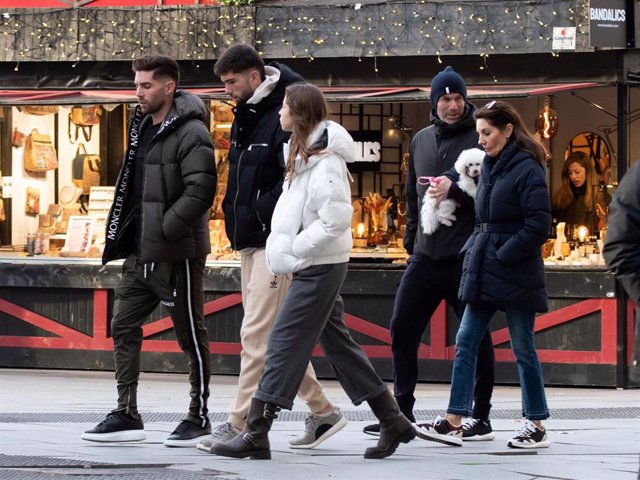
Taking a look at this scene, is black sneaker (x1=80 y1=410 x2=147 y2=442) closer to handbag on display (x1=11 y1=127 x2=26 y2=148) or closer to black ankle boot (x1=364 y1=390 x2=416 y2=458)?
black ankle boot (x1=364 y1=390 x2=416 y2=458)

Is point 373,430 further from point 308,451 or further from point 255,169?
point 255,169

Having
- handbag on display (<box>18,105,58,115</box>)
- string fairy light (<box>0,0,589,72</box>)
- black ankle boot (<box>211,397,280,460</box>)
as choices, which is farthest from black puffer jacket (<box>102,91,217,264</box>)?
handbag on display (<box>18,105,58,115</box>)

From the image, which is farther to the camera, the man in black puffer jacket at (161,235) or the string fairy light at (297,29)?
the string fairy light at (297,29)

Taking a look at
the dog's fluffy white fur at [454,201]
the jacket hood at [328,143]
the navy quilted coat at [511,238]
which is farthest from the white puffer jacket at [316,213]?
the dog's fluffy white fur at [454,201]

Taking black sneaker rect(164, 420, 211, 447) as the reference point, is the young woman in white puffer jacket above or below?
above

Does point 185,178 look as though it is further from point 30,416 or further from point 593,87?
point 593,87

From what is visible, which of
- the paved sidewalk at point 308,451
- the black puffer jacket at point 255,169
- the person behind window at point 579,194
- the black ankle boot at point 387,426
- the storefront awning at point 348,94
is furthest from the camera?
the person behind window at point 579,194

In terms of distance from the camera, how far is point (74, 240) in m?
13.4

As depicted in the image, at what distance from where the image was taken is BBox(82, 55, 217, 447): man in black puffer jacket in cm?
795

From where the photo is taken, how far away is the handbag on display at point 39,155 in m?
13.9

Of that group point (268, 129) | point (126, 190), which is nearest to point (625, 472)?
point (268, 129)

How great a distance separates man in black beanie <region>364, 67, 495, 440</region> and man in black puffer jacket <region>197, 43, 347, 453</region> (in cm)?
72

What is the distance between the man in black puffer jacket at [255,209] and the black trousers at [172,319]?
0.43 meters

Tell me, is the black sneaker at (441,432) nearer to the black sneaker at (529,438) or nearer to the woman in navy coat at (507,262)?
the woman in navy coat at (507,262)
